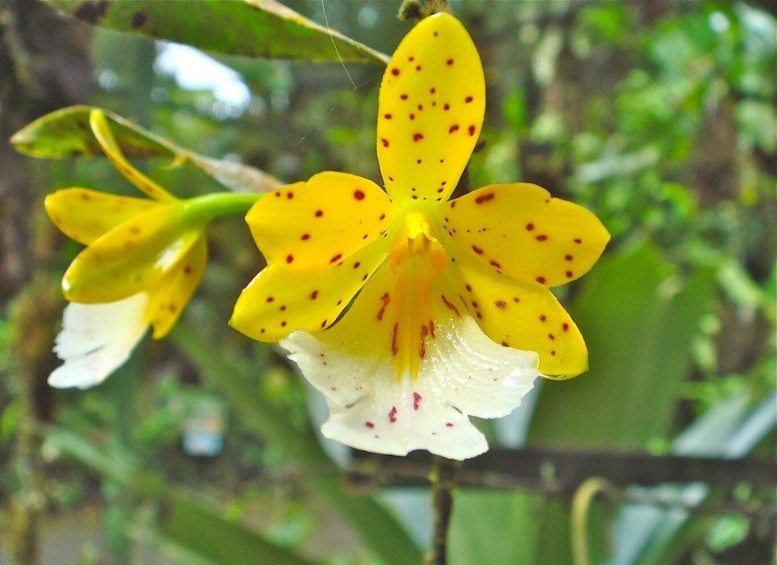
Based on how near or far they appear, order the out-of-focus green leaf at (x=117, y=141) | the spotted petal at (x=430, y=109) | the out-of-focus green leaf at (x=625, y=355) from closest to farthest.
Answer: the spotted petal at (x=430, y=109)
the out-of-focus green leaf at (x=117, y=141)
the out-of-focus green leaf at (x=625, y=355)

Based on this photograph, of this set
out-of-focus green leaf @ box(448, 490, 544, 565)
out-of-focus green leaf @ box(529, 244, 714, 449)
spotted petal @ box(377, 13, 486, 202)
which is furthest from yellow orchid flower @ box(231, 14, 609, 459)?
out-of-focus green leaf @ box(448, 490, 544, 565)

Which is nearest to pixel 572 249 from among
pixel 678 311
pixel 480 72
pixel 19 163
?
pixel 480 72

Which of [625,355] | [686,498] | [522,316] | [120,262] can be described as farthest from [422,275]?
[686,498]

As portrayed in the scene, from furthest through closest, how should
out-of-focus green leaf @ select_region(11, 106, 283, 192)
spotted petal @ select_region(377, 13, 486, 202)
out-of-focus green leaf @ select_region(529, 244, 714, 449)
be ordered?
out-of-focus green leaf @ select_region(529, 244, 714, 449)
out-of-focus green leaf @ select_region(11, 106, 283, 192)
spotted petal @ select_region(377, 13, 486, 202)

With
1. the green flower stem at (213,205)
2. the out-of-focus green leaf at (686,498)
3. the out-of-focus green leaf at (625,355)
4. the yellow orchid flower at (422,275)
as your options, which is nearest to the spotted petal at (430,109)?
the yellow orchid flower at (422,275)

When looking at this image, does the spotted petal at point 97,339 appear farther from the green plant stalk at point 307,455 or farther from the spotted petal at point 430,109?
the green plant stalk at point 307,455

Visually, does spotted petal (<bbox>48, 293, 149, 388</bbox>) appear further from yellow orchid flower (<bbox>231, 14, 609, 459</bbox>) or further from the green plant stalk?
the green plant stalk
